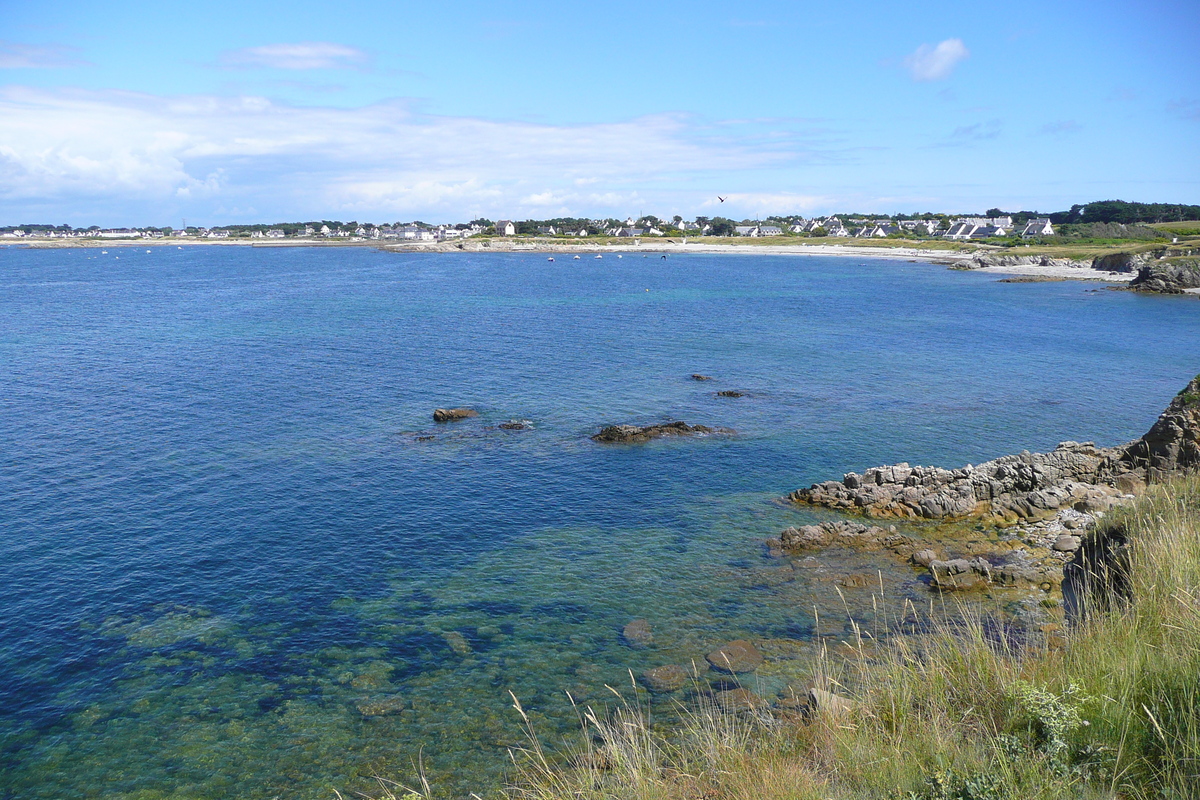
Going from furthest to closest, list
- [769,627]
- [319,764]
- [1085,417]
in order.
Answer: [1085,417] → [769,627] → [319,764]

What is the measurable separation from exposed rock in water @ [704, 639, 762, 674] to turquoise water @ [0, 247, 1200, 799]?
57 cm

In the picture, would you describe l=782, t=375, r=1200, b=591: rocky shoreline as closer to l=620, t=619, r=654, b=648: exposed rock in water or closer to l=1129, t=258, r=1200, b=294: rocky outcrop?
l=620, t=619, r=654, b=648: exposed rock in water

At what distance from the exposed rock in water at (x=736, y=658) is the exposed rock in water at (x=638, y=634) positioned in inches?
77.4

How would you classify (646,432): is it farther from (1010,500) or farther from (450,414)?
(1010,500)

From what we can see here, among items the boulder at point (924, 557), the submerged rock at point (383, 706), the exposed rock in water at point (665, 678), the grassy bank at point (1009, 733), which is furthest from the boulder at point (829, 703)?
the boulder at point (924, 557)

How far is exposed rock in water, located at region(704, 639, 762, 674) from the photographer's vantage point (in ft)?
66.5

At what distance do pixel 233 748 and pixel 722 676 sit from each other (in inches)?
479

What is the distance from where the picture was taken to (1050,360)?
65.4m

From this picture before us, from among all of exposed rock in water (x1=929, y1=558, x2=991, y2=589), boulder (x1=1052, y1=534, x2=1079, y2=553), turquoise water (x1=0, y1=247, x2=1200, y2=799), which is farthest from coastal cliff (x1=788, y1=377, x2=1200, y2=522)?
exposed rock in water (x1=929, y1=558, x2=991, y2=589)

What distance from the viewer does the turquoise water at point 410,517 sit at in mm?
18984

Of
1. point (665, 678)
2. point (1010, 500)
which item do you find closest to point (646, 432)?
point (1010, 500)

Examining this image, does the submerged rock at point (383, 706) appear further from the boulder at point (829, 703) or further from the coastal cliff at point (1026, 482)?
the coastal cliff at point (1026, 482)

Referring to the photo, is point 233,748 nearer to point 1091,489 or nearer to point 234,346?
point 1091,489

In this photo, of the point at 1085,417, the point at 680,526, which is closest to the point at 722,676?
the point at 680,526
